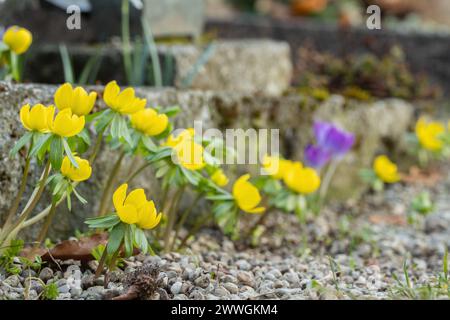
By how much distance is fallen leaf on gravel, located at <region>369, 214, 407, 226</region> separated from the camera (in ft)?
11.2

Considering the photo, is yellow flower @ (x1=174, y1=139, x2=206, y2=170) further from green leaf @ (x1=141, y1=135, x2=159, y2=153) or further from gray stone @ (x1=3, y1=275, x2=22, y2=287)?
gray stone @ (x1=3, y1=275, x2=22, y2=287)

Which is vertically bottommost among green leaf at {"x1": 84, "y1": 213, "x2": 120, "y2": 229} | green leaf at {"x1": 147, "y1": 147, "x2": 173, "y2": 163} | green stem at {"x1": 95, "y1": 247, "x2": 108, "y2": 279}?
green stem at {"x1": 95, "y1": 247, "x2": 108, "y2": 279}

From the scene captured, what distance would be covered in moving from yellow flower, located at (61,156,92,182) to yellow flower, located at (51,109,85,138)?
95 mm

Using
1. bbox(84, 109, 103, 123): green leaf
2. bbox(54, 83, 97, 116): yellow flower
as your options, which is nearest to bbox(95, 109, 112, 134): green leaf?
bbox(84, 109, 103, 123): green leaf

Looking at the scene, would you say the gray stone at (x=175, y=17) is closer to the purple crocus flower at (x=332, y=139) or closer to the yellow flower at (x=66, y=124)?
the purple crocus flower at (x=332, y=139)

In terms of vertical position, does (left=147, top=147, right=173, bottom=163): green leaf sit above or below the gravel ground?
above

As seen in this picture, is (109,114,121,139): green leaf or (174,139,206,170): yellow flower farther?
(174,139,206,170): yellow flower

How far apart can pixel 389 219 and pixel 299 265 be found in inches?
52.6

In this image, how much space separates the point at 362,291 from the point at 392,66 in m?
3.53

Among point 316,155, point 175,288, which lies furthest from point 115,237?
point 316,155

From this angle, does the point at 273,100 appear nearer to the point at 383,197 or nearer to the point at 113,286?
the point at 383,197

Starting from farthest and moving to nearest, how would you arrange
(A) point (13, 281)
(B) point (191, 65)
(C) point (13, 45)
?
(B) point (191, 65), (C) point (13, 45), (A) point (13, 281)

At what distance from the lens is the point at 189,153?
2.05 m

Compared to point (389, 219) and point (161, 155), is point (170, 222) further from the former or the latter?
point (389, 219)
